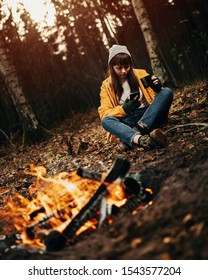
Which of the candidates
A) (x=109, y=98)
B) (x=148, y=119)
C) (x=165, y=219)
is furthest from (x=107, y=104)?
(x=165, y=219)

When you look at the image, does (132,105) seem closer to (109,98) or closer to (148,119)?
(148,119)

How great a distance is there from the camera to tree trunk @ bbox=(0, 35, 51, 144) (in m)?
7.82

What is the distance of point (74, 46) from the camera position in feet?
56.1

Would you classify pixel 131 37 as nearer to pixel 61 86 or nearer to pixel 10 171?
pixel 61 86

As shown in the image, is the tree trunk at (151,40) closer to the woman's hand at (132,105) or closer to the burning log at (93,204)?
the woman's hand at (132,105)

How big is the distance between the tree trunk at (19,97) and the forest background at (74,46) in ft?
7.21

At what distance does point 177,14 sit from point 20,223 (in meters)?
10.4

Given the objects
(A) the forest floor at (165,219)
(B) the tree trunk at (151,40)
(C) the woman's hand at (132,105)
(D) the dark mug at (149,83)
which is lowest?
(A) the forest floor at (165,219)

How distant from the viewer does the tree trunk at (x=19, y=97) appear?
782cm

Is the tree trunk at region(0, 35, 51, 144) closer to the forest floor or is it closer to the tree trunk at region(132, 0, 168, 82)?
the tree trunk at region(132, 0, 168, 82)

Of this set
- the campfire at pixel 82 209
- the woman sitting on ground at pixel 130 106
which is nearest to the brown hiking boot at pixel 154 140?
the woman sitting on ground at pixel 130 106

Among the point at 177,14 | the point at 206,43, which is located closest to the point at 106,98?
the point at 206,43

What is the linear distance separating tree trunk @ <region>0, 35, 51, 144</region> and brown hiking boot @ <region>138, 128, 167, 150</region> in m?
4.88

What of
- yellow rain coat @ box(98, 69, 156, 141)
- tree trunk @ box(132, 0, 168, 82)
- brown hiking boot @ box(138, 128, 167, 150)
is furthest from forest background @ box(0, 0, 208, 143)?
brown hiking boot @ box(138, 128, 167, 150)
